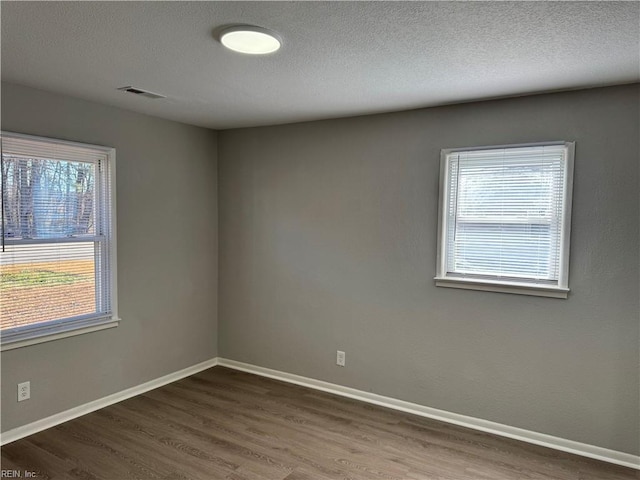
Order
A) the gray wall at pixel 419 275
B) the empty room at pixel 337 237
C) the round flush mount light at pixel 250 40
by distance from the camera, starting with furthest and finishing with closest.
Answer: the gray wall at pixel 419 275, the empty room at pixel 337 237, the round flush mount light at pixel 250 40

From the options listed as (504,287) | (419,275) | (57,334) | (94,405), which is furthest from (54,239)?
(504,287)

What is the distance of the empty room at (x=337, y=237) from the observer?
7.04 ft

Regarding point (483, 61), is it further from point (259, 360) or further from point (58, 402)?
point (58, 402)

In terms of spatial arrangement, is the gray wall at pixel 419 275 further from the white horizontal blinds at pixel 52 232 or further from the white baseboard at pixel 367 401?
the white horizontal blinds at pixel 52 232

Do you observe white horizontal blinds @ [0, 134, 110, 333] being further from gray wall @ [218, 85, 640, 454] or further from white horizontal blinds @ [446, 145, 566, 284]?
white horizontal blinds @ [446, 145, 566, 284]

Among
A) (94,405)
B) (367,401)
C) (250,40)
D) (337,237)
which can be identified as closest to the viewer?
(250,40)

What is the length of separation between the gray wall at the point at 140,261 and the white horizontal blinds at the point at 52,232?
139 mm

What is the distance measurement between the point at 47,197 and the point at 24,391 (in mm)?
1327

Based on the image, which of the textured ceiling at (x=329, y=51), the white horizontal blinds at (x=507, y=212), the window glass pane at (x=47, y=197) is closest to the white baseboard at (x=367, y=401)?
the white horizontal blinds at (x=507, y=212)

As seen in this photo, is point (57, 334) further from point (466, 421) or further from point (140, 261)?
point (466, 421)

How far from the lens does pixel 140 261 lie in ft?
12.2

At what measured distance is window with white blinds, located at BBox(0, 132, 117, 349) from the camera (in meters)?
2.88

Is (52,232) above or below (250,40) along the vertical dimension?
below

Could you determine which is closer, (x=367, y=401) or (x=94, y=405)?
(x=94, y=405)
